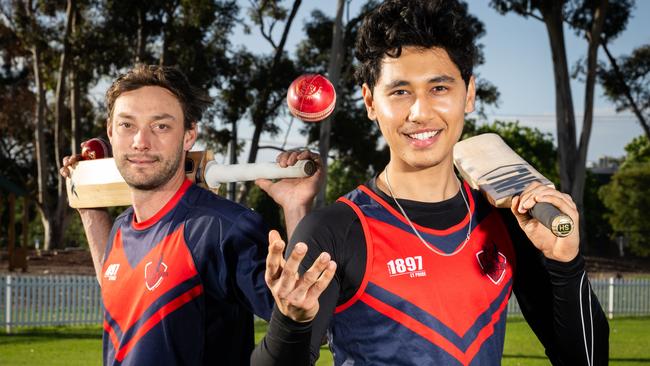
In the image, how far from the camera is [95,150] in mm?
4836

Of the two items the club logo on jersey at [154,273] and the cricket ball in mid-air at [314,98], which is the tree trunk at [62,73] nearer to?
the cricket ball in mid-air at [314,98]

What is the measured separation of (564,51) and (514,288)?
3264 cm

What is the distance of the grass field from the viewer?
44.7 ft

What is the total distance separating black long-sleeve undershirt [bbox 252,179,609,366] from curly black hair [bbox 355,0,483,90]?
1.52 ft

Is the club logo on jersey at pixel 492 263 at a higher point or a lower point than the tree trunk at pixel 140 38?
lower

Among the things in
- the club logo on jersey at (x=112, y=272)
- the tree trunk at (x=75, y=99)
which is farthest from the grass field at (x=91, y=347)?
the tree trunk at (x=75, y=99)

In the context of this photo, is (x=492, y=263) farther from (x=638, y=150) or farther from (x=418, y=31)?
(x=638, y=150)

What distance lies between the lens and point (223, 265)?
11.5 ft

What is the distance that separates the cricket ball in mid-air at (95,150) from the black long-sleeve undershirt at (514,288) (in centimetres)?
236

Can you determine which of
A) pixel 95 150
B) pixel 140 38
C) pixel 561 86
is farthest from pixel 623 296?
pixel 95 150

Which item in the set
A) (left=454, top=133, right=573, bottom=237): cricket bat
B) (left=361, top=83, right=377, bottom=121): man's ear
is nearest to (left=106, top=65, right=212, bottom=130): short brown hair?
(left=361, top=83, right=377, bottom=121): man's ear

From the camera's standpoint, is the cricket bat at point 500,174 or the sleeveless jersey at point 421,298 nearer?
the cricket bat at point 500,174

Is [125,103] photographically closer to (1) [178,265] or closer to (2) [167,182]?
(2) [167,182]

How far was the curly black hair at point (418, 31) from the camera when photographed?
9.57ft
